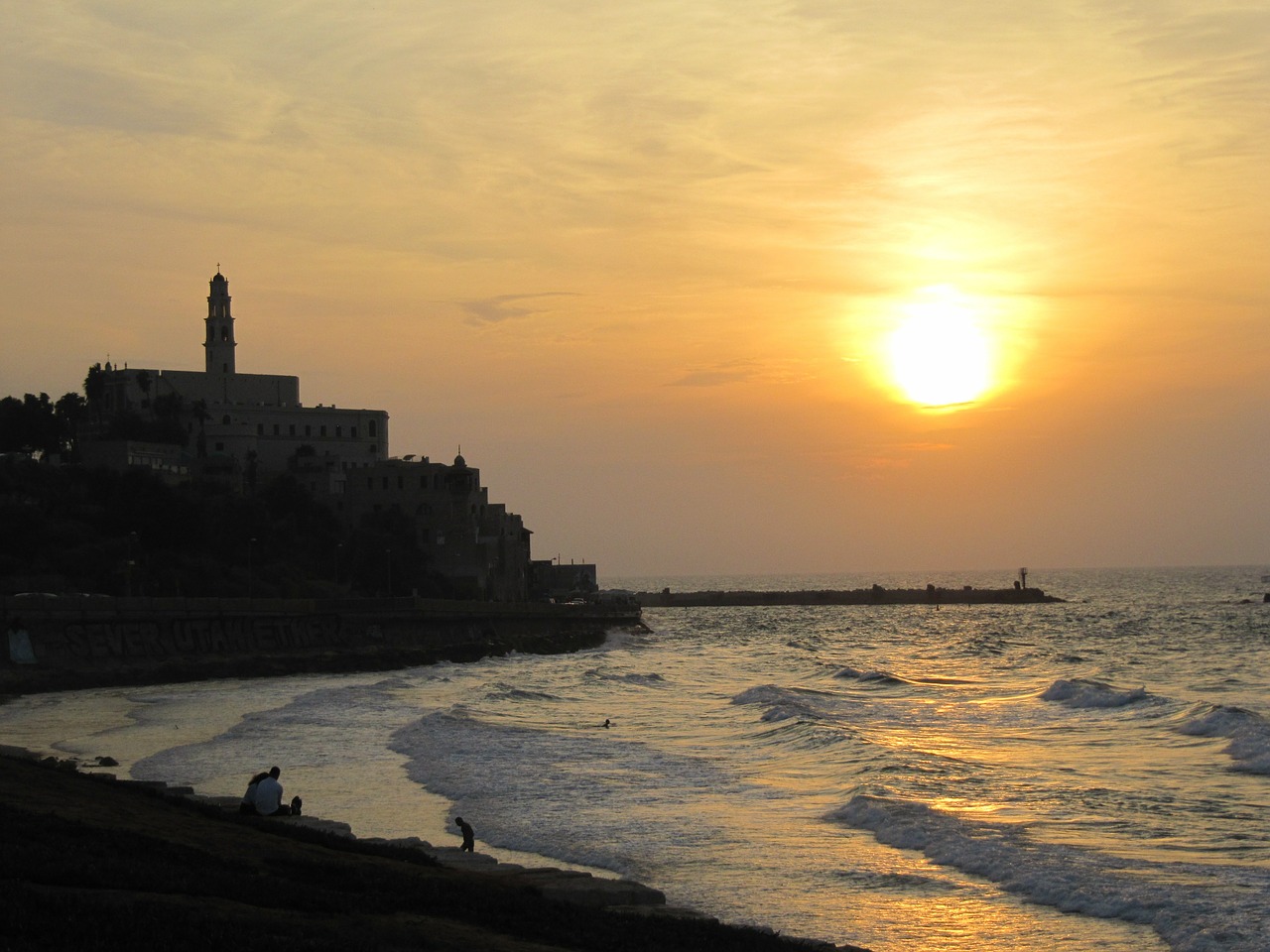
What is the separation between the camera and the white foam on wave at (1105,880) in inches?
848

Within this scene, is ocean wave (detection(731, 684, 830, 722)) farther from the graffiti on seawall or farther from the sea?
the graffiti on seawall

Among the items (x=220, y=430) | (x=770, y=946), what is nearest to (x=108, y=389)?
(x=220, y=430)

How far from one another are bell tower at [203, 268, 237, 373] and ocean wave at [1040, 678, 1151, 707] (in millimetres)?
98794

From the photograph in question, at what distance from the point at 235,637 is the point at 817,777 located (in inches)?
2179

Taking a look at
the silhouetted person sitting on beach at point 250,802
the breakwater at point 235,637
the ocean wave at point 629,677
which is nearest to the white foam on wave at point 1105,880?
the silhouetted person sitting on beach at point 250,802

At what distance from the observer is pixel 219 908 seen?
49.5ft

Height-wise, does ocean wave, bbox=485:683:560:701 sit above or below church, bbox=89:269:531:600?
below

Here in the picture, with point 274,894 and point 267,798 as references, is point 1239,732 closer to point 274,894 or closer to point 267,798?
point 267,798

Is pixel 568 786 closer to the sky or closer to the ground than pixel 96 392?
closer to the ground

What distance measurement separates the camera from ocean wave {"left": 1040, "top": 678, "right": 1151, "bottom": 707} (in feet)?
194

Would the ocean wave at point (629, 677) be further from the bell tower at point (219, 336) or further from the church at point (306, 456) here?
the bell tower at point (219, 336)

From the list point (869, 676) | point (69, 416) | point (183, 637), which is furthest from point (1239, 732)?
point (69, 416)

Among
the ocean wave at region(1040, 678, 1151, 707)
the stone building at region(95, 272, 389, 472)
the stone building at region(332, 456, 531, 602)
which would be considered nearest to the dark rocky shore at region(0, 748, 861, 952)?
the ocean wave at region(1040, 678, 1151, 707)

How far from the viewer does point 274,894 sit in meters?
16.4
